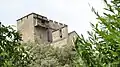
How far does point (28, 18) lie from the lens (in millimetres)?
48281

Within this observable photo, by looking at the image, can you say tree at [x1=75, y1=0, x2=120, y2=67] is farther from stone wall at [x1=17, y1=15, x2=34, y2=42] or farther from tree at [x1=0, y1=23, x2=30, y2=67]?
stone wall at [x1=17, y1=15, x2=34, y2=42]

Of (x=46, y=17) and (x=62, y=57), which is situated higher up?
(x=46, y=17)

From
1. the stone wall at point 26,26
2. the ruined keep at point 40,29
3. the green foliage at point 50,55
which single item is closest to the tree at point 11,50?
the green foliage at point 50,55

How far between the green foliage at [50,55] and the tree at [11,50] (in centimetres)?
2240

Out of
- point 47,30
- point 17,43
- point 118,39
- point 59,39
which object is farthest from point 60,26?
point 118,39

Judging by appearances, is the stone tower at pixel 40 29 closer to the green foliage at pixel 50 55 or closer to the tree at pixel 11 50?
the green foliage at pixel 50 55

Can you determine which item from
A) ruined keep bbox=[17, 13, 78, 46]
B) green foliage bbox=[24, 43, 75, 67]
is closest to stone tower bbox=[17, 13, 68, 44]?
ruined keep bbox=[17, 13, 78, 46]

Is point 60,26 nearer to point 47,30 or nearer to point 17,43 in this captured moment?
point 47,30

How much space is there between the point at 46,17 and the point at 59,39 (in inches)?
186

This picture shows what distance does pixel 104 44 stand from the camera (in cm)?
512

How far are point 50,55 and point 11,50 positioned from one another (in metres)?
25.5

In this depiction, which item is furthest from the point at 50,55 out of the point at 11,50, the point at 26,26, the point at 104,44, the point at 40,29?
the point at 104,44

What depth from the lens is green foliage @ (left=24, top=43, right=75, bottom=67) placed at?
30.6 m

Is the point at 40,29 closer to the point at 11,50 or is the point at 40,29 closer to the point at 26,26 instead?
the point at 26,26
